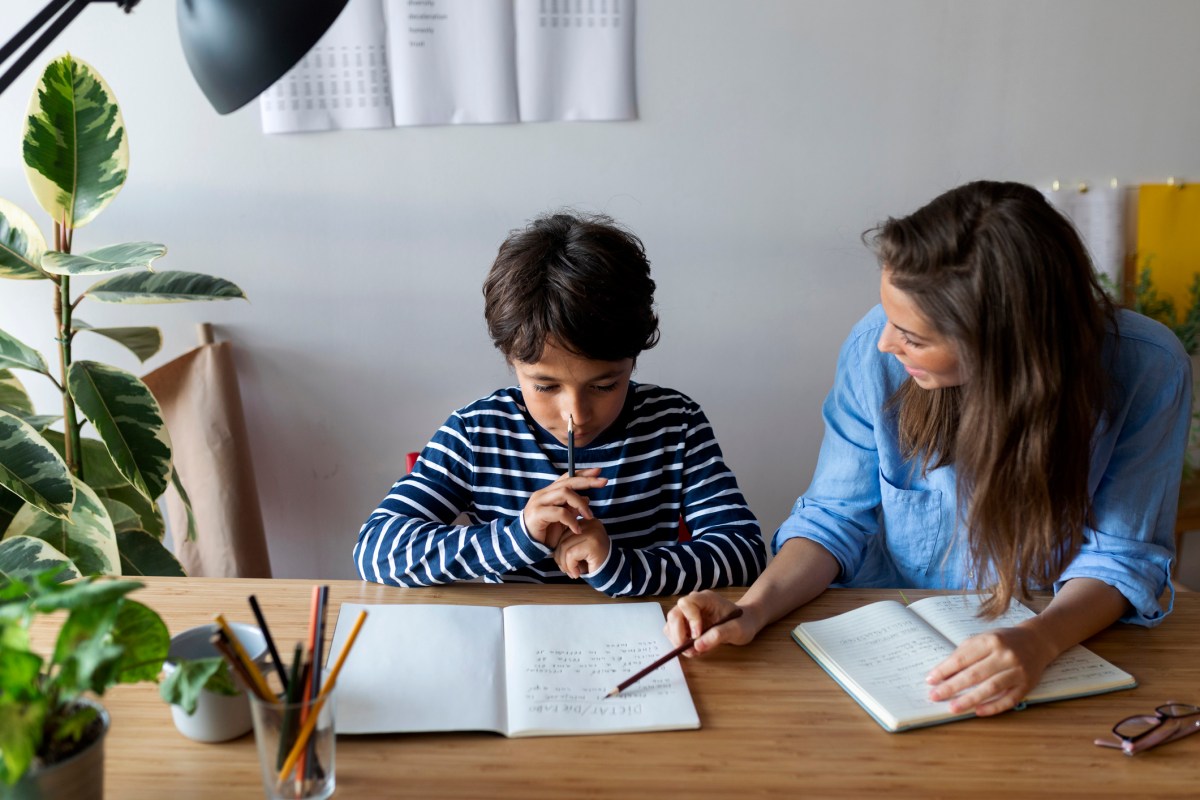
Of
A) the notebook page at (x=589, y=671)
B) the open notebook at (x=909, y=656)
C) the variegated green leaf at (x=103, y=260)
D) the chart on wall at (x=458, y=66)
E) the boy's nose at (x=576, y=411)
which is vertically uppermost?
the chart on wall at (x=458, y=66)

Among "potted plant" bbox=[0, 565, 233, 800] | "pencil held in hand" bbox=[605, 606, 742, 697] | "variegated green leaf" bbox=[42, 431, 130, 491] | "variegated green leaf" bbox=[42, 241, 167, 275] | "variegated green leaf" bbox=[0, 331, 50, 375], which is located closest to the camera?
"potted plant" bbox=[0, 565, 233, 800]

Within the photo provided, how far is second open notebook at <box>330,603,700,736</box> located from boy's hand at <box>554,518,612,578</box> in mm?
58

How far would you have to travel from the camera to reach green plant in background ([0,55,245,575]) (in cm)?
137

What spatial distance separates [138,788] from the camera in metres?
0.79

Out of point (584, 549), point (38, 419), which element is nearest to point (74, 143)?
point (38, 419)

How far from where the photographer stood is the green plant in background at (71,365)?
54.1 inches

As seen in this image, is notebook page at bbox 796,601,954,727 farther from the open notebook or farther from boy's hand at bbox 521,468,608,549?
boy's hand at bbox 521,468,608,549

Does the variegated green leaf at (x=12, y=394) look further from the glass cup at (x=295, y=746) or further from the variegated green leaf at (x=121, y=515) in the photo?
the glass cup at (x=295, y=746)

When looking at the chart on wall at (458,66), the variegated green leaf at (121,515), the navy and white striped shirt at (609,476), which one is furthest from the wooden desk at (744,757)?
the chart on wall at (458,66)

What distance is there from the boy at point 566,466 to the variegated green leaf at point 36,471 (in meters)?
0.46

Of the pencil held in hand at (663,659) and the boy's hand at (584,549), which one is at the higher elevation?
the boy's hand at (584,549)

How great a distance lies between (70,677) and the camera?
0.64 meters

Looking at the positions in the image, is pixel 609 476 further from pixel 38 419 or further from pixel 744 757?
pixel 38 419

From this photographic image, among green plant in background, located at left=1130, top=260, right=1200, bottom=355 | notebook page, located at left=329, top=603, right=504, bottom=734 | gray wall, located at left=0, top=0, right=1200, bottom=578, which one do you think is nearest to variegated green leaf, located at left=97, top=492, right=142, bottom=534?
gray wall, located at left=0, top=0, right=1200, bottom=578
